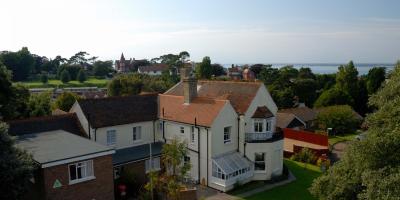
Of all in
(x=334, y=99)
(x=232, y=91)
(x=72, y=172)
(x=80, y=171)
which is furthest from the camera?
(x=334, y=99)

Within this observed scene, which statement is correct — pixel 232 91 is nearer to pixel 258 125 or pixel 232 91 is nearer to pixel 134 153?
pixel 258 125

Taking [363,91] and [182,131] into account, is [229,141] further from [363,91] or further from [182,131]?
[363,91]

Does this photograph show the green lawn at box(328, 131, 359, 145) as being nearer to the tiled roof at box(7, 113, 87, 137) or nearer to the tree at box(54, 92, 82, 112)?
the tiled roof at box(7, 113, 87, 137)

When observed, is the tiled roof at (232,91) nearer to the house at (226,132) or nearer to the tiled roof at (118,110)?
the house at (226,132)

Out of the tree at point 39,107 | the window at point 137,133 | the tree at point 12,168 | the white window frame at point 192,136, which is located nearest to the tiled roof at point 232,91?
the white window frame at point 192,136

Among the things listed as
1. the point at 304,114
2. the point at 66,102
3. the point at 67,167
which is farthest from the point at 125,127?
the point at 304,114

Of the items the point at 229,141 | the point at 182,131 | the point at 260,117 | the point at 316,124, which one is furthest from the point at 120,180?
the point at 316,124
